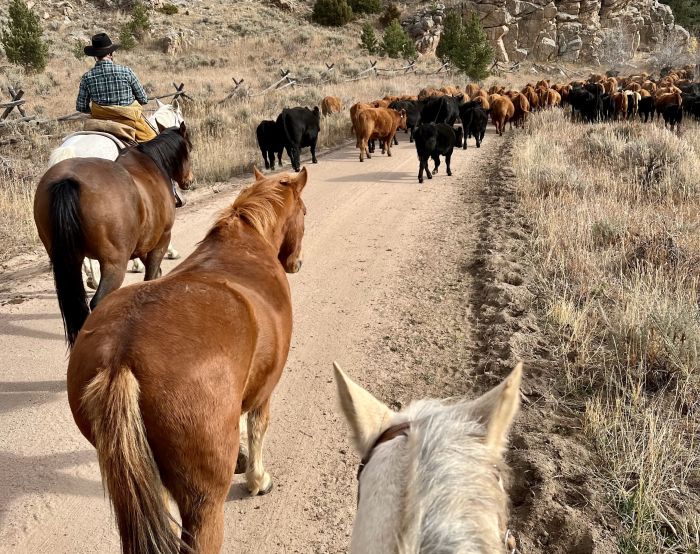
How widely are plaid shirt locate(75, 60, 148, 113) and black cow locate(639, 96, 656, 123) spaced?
19.0 metres

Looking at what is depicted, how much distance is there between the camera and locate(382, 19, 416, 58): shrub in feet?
122

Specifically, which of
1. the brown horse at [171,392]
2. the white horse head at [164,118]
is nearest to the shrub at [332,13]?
the white horse head at [164,118]

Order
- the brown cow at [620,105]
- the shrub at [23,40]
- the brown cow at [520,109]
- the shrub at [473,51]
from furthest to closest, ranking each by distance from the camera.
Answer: the shrub at [473,51]
the shrub at [23,40]
the brown cow at [620,105]
the brown cow at [520,109]

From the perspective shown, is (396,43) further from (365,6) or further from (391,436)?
(391,436)

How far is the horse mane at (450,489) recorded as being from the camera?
3.09 feet

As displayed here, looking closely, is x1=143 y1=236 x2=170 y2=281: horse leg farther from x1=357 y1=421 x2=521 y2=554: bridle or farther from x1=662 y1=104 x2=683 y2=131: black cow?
x1=662 y1=104 x2=683 y2=131: black cow

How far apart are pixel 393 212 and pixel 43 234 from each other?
595cm

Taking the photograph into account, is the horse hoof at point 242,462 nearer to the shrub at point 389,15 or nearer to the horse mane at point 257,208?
the horse mane at point 257,208

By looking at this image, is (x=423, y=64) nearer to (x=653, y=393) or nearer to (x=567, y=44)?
(x=567, y=44)

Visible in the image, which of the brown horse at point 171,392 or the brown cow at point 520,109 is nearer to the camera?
the brown horse at point 171,392

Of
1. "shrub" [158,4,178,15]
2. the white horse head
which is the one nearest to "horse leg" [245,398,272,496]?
the white horse head

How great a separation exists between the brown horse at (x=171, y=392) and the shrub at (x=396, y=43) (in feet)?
129

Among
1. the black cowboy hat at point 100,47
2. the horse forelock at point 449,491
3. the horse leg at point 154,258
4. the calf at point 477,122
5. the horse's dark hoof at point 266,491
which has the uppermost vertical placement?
the black cowboy hat at point 100,47

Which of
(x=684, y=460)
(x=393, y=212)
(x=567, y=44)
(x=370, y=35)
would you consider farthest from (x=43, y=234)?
(x=567, y=44)
